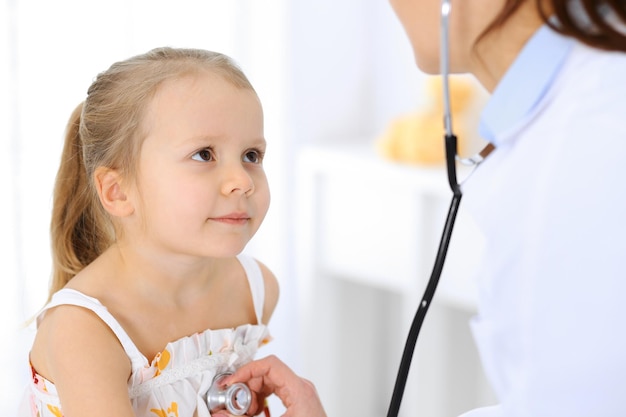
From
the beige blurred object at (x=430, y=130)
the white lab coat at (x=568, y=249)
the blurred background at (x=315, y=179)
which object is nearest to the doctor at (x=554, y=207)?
the white lab coat at (x=568, y=249)

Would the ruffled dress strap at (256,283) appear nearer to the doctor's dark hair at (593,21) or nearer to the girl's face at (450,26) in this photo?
the girl's face at (450,26)

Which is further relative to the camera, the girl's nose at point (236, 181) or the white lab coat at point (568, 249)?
the girl's nose at point (236, 181)

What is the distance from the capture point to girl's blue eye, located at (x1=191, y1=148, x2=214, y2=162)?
48.6 inches

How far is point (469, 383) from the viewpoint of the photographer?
3.00m

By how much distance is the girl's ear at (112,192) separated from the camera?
4.19 feet

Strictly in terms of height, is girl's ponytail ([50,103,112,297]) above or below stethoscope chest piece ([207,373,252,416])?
above

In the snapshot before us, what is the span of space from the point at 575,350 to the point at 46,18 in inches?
67.2

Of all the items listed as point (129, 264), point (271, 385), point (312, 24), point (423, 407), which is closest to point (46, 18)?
point (312, 24)

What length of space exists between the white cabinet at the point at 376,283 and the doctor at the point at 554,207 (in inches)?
54.8

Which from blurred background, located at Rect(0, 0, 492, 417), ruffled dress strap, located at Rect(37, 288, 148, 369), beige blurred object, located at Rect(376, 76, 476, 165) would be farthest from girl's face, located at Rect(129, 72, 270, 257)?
beige blurred object, located at Rect(376, 76, 476, 165)

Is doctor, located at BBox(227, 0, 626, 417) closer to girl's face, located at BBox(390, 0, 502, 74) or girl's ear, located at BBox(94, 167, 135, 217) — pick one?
girl's face, located at BBox(390, 0, 502, 74)

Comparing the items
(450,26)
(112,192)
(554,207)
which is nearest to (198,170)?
(112,192)

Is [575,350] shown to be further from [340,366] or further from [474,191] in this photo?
[340,366]

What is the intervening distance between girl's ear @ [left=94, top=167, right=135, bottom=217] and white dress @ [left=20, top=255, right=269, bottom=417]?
5.0 inches
